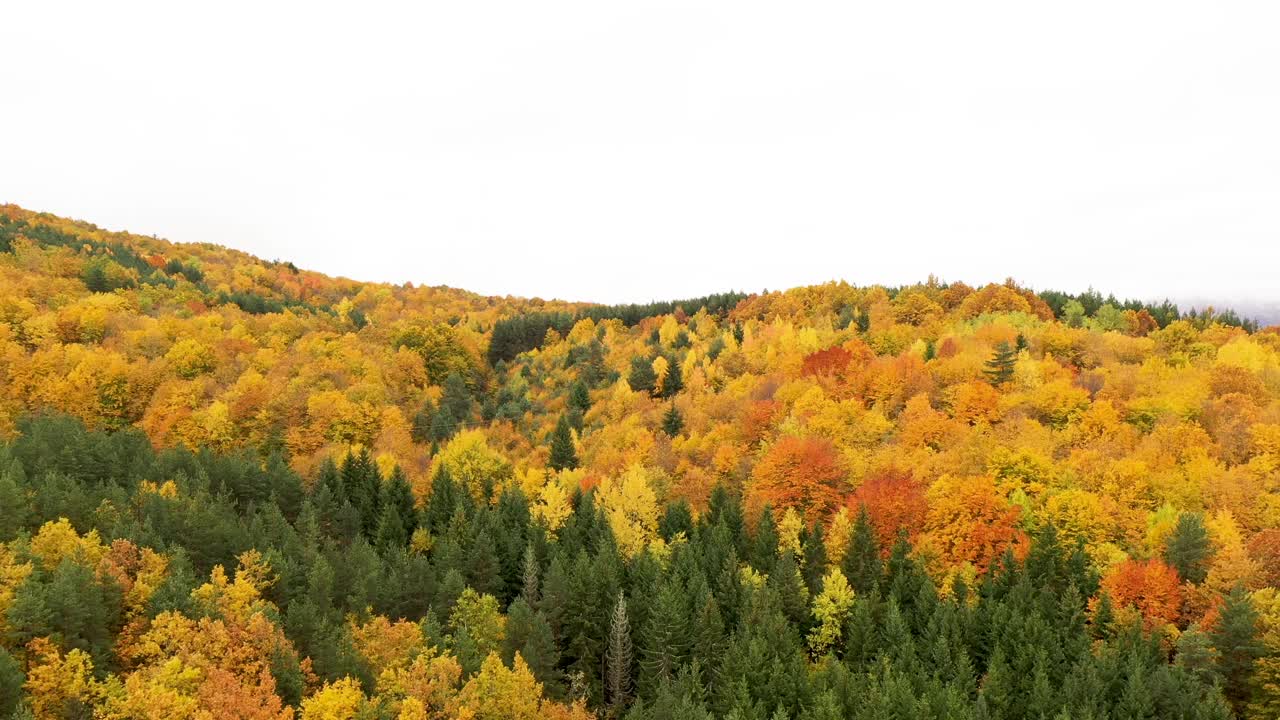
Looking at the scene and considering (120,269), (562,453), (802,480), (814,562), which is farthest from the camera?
(120,269)

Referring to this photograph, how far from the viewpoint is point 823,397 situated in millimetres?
107188

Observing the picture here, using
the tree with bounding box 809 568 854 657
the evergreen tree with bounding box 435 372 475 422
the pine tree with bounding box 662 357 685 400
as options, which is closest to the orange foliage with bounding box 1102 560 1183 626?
the tree with bounding box 809 568 854 657

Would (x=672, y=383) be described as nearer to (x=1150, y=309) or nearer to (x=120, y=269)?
(x=1150, y=309)

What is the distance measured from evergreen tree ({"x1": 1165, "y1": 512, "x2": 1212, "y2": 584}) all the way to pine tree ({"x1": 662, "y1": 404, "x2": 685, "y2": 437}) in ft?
197

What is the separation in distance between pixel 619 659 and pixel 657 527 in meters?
22.0

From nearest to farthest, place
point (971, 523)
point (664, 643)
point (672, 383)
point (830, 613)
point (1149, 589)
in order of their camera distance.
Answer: point (664, 643), point (1149, 589), point (830, 613), point (971, 523), point (672, 383)

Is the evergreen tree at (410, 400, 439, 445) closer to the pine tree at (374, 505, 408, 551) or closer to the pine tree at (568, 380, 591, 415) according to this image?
the pine tree at (568, 380, 591, 415)

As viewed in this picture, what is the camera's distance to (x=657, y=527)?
79250mm

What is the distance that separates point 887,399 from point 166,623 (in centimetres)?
8613

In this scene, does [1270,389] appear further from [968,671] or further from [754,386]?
[968,671]

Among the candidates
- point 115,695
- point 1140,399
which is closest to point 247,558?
point 115,695

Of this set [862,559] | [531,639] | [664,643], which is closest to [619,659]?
[664,643]

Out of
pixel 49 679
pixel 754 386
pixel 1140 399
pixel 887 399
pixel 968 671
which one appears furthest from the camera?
pixel 754 386

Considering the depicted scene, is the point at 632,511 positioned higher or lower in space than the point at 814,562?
higher
